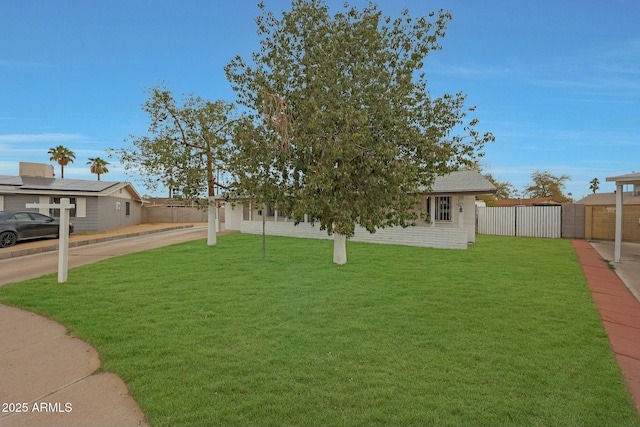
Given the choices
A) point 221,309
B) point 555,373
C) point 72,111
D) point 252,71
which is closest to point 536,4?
point 252,71

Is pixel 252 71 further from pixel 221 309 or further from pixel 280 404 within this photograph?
pixel 280 404

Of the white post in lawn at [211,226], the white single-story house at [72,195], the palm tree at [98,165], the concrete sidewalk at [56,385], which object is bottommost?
the concrete sidewalk at [56,385]

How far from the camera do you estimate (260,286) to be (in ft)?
22.7

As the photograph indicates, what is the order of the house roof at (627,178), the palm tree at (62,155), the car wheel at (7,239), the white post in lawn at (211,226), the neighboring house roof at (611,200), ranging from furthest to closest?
1. the palm tree at (62,155)
2. the neighboring house roof at (611,200)
3. the car wheel at (7,239)
4. the white post in lawn at (211,226)
5. the house roof at (627,178)

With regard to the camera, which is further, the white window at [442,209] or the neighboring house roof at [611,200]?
the neighboring house roof at [611,200]

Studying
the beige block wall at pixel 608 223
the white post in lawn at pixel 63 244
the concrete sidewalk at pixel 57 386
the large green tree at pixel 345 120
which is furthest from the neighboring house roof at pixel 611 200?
the white post in lawn at pixel 63 244

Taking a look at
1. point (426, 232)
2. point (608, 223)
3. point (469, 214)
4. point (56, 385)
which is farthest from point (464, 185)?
point (56, 385)

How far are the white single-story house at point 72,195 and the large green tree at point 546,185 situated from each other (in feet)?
151

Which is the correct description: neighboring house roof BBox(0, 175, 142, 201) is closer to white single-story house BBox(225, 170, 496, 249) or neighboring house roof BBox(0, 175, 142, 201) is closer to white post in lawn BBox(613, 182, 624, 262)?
white single-story house BBox(225, 170, 496, 249)

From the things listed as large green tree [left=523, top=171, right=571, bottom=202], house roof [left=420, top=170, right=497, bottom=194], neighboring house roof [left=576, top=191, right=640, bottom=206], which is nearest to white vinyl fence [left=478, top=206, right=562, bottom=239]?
neighboring house roof [left=576, top=191, right=640, bottom=206]

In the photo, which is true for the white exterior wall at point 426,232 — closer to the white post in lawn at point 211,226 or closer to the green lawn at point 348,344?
the white post in lawn at point 211,226

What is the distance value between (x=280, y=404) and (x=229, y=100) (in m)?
13.1

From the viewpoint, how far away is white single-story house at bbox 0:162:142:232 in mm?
17844

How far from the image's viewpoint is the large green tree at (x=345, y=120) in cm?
776
